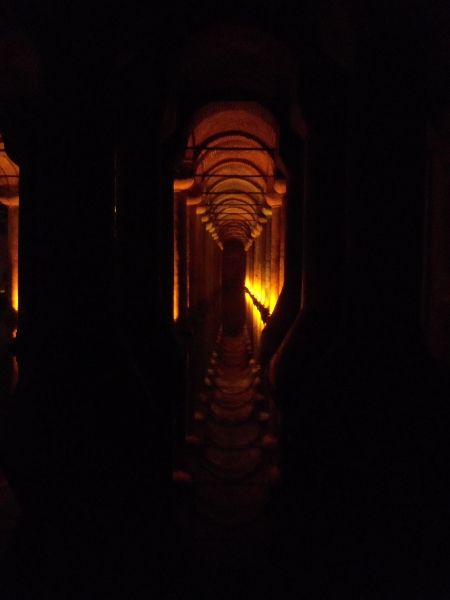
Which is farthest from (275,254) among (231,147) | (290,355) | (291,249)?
(290,355)

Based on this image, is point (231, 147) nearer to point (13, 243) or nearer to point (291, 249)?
point (291, 249)

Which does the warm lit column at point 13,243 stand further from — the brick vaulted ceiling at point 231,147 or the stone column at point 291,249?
the stone column at point 291,249

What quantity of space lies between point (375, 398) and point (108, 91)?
10.5ft

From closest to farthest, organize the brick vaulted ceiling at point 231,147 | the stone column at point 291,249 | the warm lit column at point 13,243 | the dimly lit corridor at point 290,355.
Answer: the dimly lit corridor at point 290,355
the stone column at point 291,249
the brick vaulted ceiling at point 231,147
the warm lit column at point 13,243

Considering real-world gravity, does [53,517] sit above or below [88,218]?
below

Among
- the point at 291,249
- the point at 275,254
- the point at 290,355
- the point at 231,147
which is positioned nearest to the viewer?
the point at 290,355

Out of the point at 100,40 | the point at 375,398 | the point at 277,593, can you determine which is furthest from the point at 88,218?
the point at 277,593

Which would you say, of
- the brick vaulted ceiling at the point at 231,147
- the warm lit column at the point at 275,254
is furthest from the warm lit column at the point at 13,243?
the warm lit column at the point at 275,254

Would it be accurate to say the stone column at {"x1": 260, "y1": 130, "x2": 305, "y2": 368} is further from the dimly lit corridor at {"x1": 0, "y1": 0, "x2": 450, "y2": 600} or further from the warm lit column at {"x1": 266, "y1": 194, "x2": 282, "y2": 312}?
the warm lit column at {"x1": 266, "y1": 194, "x2": 282, "y2": 312}

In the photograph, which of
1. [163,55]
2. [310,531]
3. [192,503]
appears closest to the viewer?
[310,531]

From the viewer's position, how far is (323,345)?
5.45 metres

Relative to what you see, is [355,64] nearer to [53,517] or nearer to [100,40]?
[100,40]

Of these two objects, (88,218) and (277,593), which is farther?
(277,593)

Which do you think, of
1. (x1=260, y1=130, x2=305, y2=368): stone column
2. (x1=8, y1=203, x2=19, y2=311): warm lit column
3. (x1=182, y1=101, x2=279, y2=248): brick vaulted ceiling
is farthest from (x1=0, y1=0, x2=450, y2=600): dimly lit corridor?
(x1=8, y1=203, x2=19, y2=311): warm lit column
